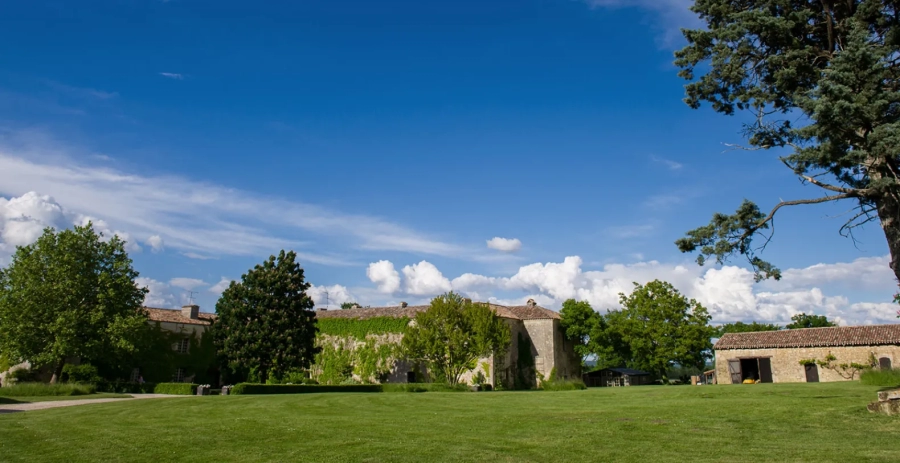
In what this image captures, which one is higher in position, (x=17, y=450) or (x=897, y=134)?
(x=897, y=134)

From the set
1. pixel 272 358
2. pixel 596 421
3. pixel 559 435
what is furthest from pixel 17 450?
pixel 272 358

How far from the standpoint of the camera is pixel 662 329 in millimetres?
58719

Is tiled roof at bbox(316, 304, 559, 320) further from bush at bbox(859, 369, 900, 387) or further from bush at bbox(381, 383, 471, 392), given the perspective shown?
bush at bbox(859, 369, 900, 387)

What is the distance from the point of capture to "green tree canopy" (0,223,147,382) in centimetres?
3575

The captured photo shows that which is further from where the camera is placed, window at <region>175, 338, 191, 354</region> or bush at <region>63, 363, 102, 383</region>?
window at <region>175, 338, 191, 354</region>

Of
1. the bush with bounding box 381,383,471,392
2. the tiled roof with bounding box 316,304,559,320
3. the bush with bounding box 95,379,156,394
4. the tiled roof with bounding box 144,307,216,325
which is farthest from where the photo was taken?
the tiled roof with bounding box 316,304,559,320

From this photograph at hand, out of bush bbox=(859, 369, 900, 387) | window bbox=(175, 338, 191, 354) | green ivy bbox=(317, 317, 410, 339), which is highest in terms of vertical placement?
green ivy bbox=(317, 317, 410, 339)

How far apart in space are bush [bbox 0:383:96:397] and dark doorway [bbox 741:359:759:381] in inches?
1919

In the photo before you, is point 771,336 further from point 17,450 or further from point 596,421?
point 17,450

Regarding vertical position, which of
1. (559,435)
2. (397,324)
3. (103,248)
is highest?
(103,248)

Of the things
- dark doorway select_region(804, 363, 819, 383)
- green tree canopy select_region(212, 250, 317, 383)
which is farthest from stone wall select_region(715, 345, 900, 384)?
green tree canopy select_region(212, 250, 317, 383)

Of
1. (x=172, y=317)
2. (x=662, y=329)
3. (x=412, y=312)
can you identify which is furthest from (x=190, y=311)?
(x=662, y=329)

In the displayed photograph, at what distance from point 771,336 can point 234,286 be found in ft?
146

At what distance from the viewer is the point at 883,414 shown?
44.4 ft
